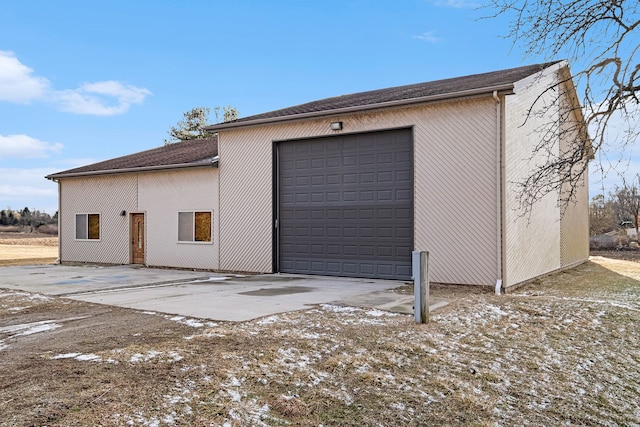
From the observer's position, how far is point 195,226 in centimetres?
1449

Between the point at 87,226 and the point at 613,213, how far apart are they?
29.2m

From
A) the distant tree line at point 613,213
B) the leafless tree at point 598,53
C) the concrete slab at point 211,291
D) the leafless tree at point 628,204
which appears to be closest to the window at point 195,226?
the concrete slab at point 211,291

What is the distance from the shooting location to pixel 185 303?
7824 mm

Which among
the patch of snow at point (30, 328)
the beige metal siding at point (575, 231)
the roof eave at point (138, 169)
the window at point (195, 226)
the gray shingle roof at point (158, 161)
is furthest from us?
the beige metal siding at point (575, 231)

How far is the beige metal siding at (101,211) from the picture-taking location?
16281 mm

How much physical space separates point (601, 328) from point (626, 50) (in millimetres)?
3747

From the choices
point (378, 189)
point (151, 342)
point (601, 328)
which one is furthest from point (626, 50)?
point (151, 342)

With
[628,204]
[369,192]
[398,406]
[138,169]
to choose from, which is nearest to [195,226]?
[138,169]

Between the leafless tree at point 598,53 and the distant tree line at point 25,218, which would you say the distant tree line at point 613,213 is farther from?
the distant tree line at point 25,218

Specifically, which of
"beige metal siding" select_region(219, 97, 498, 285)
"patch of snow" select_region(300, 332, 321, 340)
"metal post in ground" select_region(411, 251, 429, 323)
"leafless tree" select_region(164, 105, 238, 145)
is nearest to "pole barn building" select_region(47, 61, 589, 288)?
"beige metal siding" select_region(219, 97, 498, 285)

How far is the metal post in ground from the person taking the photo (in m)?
6.29

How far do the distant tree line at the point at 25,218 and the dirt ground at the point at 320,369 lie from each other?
1774 inches

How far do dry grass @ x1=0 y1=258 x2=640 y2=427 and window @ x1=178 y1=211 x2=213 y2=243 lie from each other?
720cm

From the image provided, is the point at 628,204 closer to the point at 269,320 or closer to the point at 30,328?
the point at 269,320
